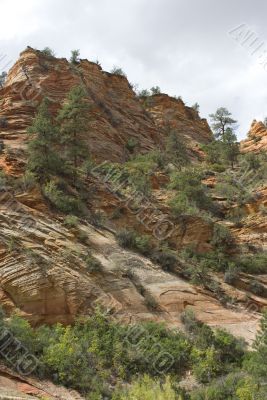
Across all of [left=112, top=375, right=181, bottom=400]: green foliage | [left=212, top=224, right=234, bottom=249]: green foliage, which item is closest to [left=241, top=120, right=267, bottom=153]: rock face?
[left=212, top=224, right=234, bottom=249]: green foliage

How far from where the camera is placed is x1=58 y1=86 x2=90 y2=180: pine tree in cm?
2875

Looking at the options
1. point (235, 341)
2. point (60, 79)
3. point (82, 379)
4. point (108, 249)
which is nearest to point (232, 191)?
point (108, 249)

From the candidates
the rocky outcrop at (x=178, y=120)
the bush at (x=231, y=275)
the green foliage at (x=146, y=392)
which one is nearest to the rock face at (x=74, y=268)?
the bush at (x=231, y=275)

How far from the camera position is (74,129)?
28.8 m

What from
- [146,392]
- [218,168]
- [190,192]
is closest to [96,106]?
[218,168]

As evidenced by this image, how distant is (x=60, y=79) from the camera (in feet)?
130

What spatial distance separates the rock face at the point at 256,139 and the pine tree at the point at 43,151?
26784mm

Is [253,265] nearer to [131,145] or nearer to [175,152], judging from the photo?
[175,152]

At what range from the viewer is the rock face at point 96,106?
34.0 metres

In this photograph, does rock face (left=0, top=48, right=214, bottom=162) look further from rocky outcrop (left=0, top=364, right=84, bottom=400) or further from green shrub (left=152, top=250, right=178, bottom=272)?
rocky outcrop (left=0, top=364, right=84, bottom=400)

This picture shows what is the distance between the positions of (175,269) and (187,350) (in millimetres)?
5817

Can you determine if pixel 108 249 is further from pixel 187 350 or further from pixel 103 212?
pixel 187 350

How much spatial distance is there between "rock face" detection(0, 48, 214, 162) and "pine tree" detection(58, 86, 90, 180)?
2.32m

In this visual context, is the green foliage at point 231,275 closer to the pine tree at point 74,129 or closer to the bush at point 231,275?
the bush at point 231,275
